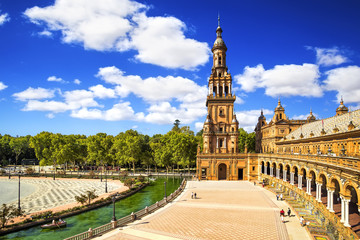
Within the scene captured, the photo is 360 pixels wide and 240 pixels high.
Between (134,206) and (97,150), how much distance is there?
50425mm

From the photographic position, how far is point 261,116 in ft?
261

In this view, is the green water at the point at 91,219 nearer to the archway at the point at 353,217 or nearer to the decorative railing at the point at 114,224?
the decorative railing at the point at 114,224

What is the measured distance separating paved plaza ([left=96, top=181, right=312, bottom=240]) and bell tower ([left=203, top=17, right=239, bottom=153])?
85.2ft

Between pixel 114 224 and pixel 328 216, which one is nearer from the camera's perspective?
pixel 328 216

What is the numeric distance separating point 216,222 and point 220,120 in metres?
40.2

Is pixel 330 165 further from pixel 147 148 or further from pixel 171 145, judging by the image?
pixel 147 148

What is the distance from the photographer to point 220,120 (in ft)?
210

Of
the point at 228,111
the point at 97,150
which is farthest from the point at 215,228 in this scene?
the point at 97,150

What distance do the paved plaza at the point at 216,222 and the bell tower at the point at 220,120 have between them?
2597 centimetres

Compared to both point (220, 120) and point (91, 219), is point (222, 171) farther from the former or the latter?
point (91, 219)

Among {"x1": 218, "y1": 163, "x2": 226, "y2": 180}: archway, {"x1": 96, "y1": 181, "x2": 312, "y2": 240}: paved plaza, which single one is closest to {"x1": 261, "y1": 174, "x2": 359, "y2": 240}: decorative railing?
{"x1": 96, "y1": 181, "x2": 312, "y2": 240}: paved plaza

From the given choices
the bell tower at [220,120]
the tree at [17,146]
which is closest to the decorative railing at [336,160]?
the bell tower at [220,120]

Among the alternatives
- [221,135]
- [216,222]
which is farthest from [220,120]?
[216,222]

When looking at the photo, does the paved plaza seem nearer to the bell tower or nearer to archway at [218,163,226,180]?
archway at [218,163,226,180]
